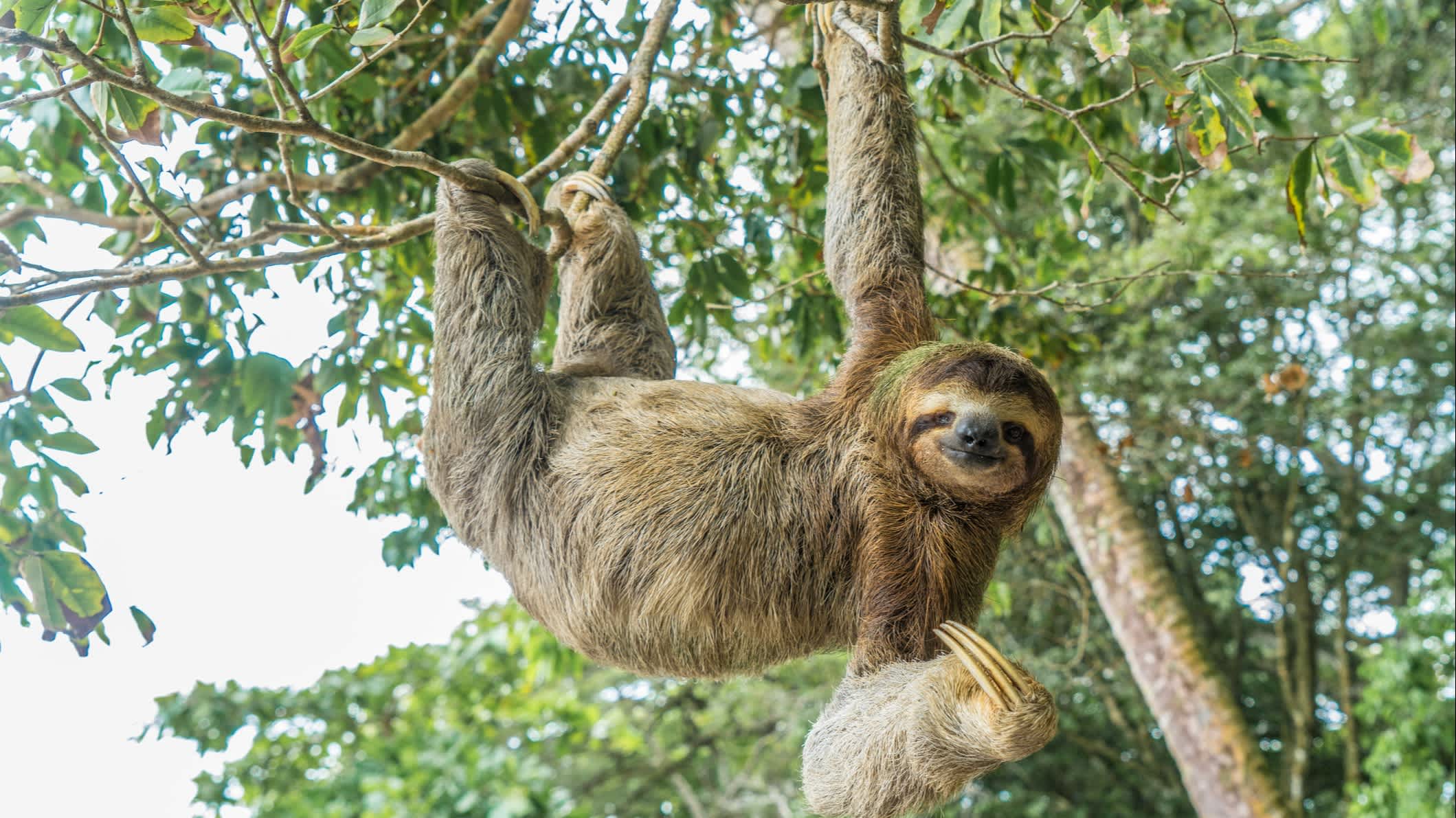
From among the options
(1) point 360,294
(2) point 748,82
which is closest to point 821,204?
(2) point 748,82

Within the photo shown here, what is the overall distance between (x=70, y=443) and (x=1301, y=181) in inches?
196

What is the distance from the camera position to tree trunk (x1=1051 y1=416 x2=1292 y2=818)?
8875 millimetres

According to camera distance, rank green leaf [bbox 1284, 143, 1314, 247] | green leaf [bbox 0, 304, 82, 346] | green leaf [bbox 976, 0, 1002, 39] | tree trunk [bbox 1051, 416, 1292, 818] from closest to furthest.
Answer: green leaf [bbox 0, 304, 82, 346], green leaf [bbox 976, 0, 1002, 39], green leaf [bbox 1284, 143, 1314, 247], tree trunk [bbox 1051, 416, 1292, 818]

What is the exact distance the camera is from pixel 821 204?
8391 millimetres

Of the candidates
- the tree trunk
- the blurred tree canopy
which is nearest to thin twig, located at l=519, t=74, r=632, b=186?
the blurred tree canopy

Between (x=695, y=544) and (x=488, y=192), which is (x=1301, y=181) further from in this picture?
(x=488, y=192)

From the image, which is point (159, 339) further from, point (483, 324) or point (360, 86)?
point (483, 324)

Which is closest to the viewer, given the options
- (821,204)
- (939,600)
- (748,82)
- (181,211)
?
(939,600)

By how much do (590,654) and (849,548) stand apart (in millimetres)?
1175

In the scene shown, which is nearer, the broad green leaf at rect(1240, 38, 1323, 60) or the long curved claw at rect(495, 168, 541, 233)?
the broad green leaf at rect(1240, 38, 1323, 60)

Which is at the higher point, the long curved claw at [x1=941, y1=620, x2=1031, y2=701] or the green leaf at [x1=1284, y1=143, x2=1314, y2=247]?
the green leaf at [x1=1284, y1=143, x2=1314, y2=247]

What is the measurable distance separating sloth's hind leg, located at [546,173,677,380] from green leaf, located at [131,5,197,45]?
1983 millimetres

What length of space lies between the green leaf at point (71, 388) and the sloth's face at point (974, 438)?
10.7ft

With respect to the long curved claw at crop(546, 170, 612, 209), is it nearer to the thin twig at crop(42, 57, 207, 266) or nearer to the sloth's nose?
the thin twig at crop(42, 57, 207, 266)
